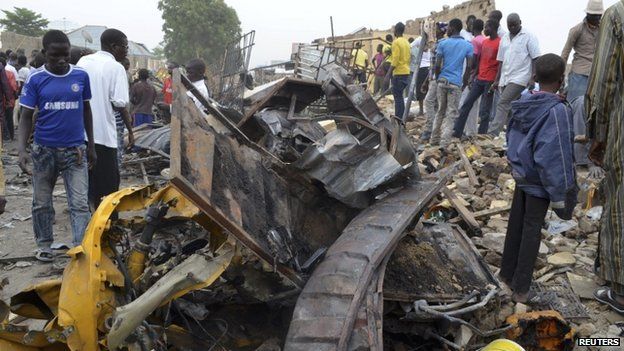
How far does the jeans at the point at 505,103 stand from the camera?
23.8 ft

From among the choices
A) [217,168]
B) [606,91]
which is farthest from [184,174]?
[606,91]

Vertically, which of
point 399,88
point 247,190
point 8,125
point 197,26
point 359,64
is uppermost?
point 197,26

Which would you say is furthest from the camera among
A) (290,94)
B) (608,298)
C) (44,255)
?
(290,94)

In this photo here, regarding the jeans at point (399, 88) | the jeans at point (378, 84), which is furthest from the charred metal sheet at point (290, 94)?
the jeans at point (378, 84)

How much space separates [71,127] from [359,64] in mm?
12759

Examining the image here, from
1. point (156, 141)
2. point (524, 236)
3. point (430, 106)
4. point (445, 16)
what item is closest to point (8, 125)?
point (156, 141)

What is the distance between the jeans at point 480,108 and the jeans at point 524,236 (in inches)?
191

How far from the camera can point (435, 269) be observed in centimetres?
331

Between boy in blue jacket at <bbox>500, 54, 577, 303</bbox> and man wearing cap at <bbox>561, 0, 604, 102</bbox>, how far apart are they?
293 cm

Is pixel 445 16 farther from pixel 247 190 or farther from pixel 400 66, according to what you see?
pixel 247 190

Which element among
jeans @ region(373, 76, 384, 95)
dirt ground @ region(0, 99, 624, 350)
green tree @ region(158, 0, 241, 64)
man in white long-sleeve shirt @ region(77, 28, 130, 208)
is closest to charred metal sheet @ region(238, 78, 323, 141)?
man in white long-sleeve shirt @ region(77, 28, 130, 208)

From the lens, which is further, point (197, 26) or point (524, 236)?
point (197, 26)

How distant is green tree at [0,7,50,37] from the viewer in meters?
46.8

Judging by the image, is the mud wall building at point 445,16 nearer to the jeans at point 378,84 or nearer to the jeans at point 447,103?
the jeans at point 378,84
